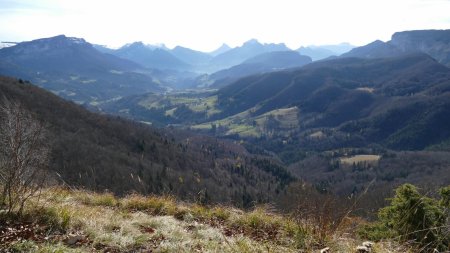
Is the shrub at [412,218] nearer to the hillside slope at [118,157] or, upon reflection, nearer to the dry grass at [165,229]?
the dry grass at [165,229]

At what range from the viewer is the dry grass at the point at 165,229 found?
643 centimetres

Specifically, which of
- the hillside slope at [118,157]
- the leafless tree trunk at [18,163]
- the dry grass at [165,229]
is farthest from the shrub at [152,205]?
the hillside slope at [118,157]

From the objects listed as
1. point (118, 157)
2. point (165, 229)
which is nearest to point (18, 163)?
point (165, 229)

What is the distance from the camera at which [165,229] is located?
7.86 metres

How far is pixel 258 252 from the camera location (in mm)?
6062

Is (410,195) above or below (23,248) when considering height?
below

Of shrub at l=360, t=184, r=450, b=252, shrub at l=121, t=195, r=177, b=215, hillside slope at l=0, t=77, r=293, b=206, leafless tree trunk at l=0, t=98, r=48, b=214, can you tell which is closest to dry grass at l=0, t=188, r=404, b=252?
shrub at l=121, t=195, r=177, b=215

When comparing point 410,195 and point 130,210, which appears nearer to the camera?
point 130,210

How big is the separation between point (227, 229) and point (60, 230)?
3.60m

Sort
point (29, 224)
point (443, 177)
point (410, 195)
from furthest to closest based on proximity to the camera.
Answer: point (443, 177) → point (410, 195) → point (29, 224)

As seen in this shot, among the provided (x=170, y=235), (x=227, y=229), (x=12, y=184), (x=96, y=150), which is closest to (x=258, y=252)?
(x=170, y=235)

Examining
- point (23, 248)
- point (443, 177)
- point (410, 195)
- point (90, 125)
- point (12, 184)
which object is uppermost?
point (12, 184)

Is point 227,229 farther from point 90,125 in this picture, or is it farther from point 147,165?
point 90,125

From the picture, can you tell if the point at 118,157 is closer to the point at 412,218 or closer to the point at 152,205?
the point at 152,205
